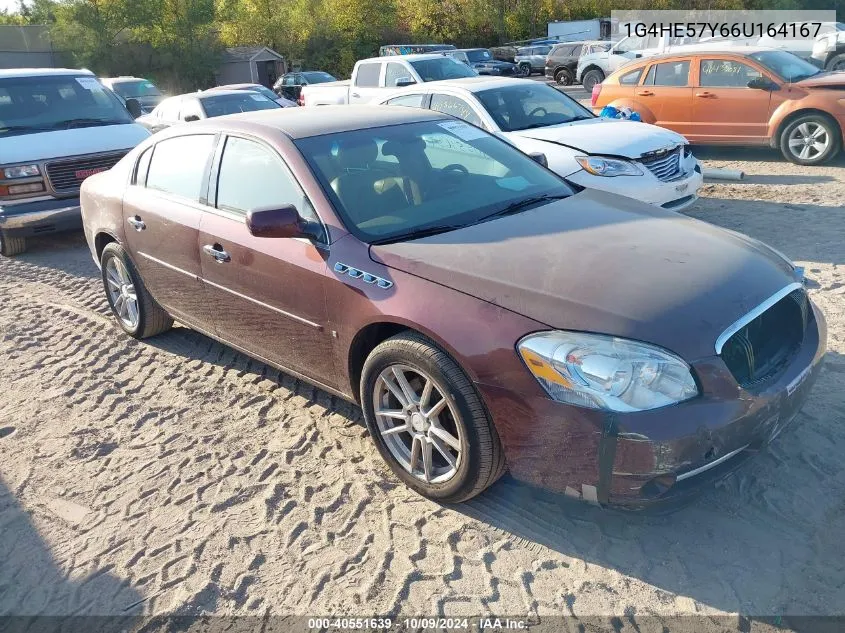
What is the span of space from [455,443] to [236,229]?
1839mm

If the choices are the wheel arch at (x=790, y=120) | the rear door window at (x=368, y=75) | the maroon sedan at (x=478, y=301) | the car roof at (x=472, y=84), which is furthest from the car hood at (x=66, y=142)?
the wheel arch at (x=790, y=120)

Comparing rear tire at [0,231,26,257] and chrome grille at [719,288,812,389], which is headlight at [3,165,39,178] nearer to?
rear tire at [0,231,26,257]

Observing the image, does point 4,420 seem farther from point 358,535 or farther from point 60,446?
point 358,535

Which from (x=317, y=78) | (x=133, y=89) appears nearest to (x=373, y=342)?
(x=133, y=89)

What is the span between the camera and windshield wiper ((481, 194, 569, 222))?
3844 millimetres

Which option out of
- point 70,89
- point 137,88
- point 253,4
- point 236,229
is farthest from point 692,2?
point 236,229

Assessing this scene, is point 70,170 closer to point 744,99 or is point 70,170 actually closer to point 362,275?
point 362,275

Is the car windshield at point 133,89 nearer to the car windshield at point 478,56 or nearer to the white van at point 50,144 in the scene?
the white van at point 50,144

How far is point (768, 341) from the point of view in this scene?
3.13m

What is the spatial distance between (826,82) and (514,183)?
24.6 feet

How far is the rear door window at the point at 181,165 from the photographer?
4500 millimetres

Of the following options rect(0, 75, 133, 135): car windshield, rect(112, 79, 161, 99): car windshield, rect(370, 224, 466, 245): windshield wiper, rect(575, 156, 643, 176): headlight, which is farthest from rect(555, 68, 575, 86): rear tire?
rect(370, 224, 466, 245): windshield wiper

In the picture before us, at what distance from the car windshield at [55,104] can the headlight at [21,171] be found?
620 millimetres

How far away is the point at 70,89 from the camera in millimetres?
8930
